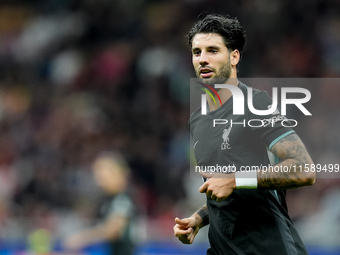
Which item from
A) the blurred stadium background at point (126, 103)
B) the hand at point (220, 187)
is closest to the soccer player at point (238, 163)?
the hand at point (220, 187)

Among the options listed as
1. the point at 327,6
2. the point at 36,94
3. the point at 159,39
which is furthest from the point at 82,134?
the point at 327,6

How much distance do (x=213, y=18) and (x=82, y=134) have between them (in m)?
7.11

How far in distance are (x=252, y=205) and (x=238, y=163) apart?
9.1 inches

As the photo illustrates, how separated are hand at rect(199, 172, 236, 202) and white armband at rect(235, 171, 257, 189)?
2 cm

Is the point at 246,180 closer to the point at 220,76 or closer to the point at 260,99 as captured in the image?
the point at 260,99

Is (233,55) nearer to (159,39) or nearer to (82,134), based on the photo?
(82,134)

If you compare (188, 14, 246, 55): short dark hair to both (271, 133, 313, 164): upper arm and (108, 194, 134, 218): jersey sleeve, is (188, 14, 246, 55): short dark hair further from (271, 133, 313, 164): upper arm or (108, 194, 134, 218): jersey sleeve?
(108, 194, 134, 218): jersey sleeve

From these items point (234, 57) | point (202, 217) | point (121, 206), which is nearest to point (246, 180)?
point (202, 217)

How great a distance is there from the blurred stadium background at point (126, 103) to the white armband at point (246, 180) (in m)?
4.87

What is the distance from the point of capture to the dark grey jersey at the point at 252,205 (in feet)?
9.97

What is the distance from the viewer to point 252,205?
3088 millimetres

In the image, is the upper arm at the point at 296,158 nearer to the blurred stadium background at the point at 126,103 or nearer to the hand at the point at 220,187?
the hand at the point at 220,187

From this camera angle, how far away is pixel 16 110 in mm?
10875

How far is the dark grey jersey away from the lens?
3.04 m
